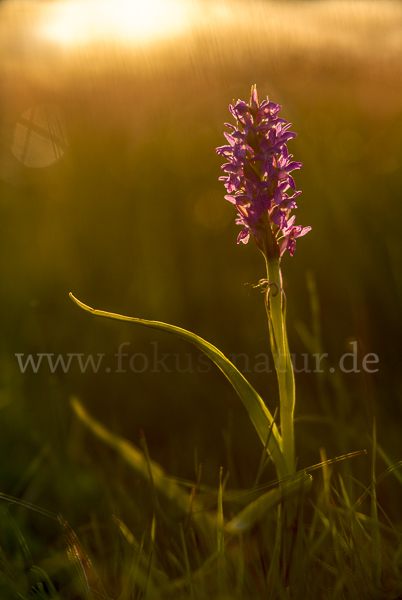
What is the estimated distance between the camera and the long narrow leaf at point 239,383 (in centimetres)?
150

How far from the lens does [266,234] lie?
1640 millimetres

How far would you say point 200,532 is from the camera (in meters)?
1.77

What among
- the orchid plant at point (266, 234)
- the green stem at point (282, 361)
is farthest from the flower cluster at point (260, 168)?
the green stem at point (282, 361)

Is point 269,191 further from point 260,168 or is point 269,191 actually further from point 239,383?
point 239,383

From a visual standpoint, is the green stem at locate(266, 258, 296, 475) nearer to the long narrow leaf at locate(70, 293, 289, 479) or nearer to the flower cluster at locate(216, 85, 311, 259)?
the long narrow leaf at locate(70, 293, 289, 479)

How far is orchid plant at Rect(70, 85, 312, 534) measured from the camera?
4.90 feet

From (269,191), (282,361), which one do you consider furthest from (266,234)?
(282,361)

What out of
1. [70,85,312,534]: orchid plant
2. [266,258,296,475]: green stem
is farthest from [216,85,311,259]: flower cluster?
[266,258,296,475]: green stem

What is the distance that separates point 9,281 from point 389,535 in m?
3.20

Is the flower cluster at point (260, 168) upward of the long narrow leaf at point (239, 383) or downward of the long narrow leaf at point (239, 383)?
upward

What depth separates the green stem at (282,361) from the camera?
1572 millimetres

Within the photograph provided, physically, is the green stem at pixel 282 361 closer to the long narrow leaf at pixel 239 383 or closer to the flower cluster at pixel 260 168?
the long narrow leaf at pixel 239 383

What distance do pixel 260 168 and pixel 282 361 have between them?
2.10 ft

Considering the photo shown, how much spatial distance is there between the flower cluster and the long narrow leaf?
413 millimetres
